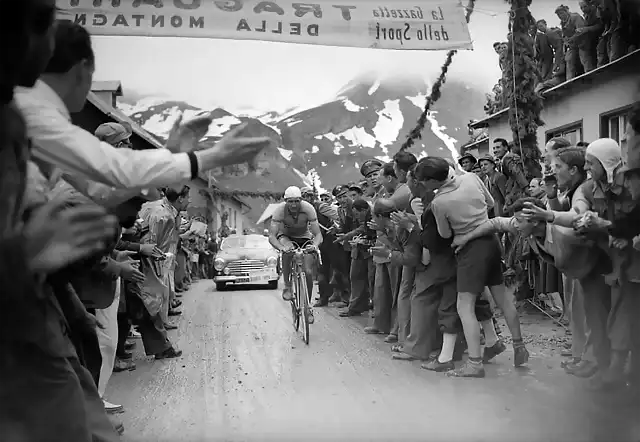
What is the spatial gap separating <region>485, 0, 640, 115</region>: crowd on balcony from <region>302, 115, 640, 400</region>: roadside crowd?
47.2 inches

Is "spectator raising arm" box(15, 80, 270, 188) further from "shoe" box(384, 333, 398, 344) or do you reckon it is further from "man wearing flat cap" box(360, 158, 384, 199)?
"man wearing flat cap" box(360, 158, 384, 199)

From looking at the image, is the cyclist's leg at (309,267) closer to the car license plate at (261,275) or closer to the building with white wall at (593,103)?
the building with white wall at (593,103)

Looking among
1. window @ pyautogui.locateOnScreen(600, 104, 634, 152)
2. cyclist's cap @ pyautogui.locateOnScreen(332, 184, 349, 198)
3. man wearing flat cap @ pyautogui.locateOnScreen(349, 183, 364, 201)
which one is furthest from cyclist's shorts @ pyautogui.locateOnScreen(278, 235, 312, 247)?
window @ pyautogui.locateOnScreen(600, 104, 634, 152)

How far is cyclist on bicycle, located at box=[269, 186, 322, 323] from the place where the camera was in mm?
9039

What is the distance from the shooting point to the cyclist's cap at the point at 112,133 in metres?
4.93

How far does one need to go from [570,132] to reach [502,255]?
12.2 ft

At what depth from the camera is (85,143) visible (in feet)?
6.41

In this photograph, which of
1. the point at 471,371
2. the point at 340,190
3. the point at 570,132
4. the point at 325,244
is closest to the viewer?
the point at 471,371

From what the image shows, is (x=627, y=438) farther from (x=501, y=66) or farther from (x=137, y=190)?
(x=501, y=66)

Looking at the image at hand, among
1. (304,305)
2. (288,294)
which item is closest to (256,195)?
(288,294)

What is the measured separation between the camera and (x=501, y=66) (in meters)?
7.83

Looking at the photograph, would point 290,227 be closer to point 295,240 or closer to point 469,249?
point 295,240

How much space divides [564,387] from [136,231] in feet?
13.2

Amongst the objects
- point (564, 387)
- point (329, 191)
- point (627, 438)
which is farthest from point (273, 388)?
point (329, 191)
